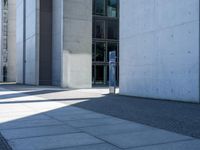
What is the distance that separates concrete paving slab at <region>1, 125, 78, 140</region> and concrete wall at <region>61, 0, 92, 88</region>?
23.8 metres

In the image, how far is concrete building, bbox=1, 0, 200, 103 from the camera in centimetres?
1471

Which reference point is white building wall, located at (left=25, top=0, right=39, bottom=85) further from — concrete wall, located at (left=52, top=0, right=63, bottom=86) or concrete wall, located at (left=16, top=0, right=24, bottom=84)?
concrete wall, located at (left=16, top=0, right=24, bottom=84)

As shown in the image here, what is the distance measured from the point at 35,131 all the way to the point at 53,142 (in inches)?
53.7

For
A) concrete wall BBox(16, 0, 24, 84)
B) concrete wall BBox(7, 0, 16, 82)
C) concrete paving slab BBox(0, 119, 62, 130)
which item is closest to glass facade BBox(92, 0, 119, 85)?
concrete wall BBox(16, 0, 24, 84)

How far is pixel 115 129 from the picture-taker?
7746mm

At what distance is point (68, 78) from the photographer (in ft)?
105

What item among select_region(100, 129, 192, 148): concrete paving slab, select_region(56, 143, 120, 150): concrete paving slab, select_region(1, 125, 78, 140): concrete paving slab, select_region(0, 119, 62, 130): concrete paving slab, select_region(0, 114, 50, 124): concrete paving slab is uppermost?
select_region(100, 129, 192, 148): concrete paving slab

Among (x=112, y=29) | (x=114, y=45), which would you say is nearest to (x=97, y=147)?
(x=114, y=45)

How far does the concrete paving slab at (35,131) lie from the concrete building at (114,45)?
26.0 ft

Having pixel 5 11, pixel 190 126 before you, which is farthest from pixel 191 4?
pixel 5 11

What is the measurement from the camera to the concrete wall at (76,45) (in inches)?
1254

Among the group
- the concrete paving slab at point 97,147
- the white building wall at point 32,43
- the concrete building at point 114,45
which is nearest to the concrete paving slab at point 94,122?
the concrete paving slab at point 97,147

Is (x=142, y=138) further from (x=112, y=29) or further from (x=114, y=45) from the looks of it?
(x=112, y=29)

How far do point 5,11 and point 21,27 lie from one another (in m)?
20.1
